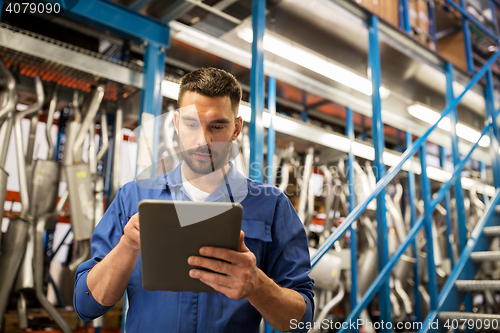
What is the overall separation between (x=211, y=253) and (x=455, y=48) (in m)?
5.00

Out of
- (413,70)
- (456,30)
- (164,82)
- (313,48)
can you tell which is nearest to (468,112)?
(456,30)

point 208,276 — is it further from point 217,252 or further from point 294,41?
point 294,41

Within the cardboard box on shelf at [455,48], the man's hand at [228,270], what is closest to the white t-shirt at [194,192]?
the man's hand at [228,270]

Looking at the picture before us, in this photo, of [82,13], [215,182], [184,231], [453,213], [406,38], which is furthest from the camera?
[453,213]

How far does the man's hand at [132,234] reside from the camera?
0.85 metres

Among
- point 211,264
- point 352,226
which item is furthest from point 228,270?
point 352,226

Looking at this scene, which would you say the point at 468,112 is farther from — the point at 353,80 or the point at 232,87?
the point at 232,87

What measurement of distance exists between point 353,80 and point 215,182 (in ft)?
10.2

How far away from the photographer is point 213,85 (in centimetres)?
103

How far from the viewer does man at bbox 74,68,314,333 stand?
849mm

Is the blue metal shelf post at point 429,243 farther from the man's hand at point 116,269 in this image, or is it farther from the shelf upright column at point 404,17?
the man's hand at point 116,269

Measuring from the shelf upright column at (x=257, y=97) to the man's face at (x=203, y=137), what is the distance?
111 cm

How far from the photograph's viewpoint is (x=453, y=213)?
620 centimetres

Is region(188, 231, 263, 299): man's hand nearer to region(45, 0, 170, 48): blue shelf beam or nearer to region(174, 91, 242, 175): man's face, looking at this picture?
region(174, 91, 242, 175): man's face
